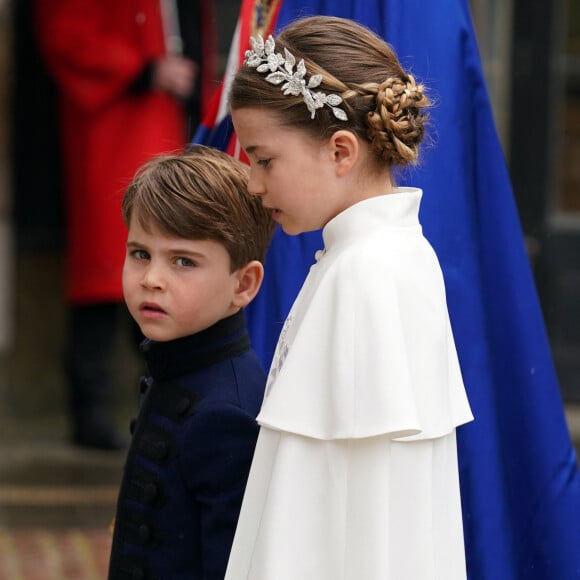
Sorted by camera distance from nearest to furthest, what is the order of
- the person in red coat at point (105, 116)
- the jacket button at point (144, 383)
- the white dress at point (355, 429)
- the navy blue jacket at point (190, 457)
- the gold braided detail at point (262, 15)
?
the white dress at point (355, 429) < the navy blue jacket at point (190, 457) < the jacket button at point (144, 383) < the gold braided detail at point (262, 15) < the person in red coat at point (105, 116)

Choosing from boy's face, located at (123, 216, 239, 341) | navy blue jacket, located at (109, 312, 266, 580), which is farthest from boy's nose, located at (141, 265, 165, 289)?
navy blue jacket, located at (109, 312, 266, 580)

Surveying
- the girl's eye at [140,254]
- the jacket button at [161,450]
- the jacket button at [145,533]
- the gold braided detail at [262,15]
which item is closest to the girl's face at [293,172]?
the girl's eye at [140,254]

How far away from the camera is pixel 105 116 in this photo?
17.6ft

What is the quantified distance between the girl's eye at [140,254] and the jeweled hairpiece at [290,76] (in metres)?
0.35

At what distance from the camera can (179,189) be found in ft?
6.86

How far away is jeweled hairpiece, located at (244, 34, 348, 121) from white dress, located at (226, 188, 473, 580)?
15cm

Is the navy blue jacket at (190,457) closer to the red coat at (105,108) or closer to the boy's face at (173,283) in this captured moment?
the boy's face at (173,283)

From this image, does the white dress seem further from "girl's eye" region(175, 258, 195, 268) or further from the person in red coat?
the person in red coat

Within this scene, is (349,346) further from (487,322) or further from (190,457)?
(487,322)

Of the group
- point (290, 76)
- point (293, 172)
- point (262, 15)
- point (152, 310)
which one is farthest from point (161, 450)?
point (262, 15)

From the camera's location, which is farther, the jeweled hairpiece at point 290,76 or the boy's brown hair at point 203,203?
the boy's brown hair at point 203,203

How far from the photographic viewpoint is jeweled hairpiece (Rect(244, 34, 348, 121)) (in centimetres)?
188

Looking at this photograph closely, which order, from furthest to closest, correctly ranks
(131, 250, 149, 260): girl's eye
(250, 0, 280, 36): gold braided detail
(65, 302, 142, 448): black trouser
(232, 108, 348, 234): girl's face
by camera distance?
(65, 302, 142, 448): black trouser
(250, 0, 280, 36): gold braided detail
(131, 250, 149, 260): girl's eye
(232, 108, 348, 234): girl's face

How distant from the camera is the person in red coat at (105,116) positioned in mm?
5285
